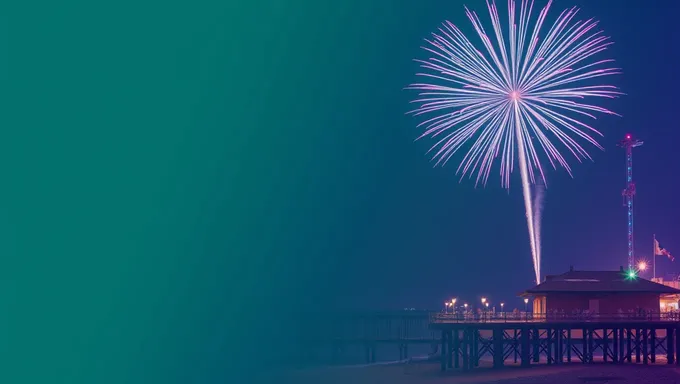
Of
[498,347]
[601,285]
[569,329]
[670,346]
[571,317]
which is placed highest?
[601,285]

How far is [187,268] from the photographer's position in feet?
627

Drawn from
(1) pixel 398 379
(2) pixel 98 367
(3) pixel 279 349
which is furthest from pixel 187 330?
(1) pixel 398 379

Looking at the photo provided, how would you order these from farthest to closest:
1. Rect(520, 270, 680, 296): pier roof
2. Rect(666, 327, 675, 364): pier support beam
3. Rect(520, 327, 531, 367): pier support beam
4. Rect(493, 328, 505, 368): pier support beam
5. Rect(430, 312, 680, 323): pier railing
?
Rect(520, 270, 680, 296): pier roof
Rect(493, 328, 505, 368): pier support beam
Rect(430, 312, 680, 323): pier railing
Rect(520, 327, 531, 367): pier support beam
Rect(666, 327, 675, 364): pier support beam

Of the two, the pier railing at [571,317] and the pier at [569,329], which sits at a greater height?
the pier railing at [571,317]

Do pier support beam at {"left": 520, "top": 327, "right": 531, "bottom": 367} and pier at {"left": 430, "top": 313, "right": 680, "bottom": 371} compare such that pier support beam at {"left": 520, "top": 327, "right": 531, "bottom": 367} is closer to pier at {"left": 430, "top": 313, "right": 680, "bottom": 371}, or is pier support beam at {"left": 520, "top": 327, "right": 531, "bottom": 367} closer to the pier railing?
pier at {"left": 430, "top": 313, "right": 680, "bottom": 371}

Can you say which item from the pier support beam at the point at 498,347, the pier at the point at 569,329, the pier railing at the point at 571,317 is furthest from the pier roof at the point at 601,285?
the pier support beam at the point at 498,347

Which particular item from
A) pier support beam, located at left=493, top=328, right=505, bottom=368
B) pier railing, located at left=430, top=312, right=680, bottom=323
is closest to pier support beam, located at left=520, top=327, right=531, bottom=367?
pier railing, located at left=430, top=312, right=680, bottom=323

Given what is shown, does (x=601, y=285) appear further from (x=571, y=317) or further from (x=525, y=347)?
(x=525, y=347)

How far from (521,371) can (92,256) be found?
14230cm

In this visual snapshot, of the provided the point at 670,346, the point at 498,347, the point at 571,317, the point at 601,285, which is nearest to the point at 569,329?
the point at 571,317

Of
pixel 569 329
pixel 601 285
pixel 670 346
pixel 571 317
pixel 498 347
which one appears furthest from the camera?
pixel 601 285

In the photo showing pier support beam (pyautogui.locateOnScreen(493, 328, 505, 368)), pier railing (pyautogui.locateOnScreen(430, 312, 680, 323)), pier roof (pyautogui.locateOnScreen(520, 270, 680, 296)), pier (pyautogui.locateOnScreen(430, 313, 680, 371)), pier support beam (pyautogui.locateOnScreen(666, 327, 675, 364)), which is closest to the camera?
pier support beam (pyautogui.locateOnScreen(666, 327, 675, 364))

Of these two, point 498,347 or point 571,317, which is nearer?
point 571,317

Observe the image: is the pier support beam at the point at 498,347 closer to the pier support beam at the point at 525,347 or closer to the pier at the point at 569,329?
the pier at the point at 569,329
